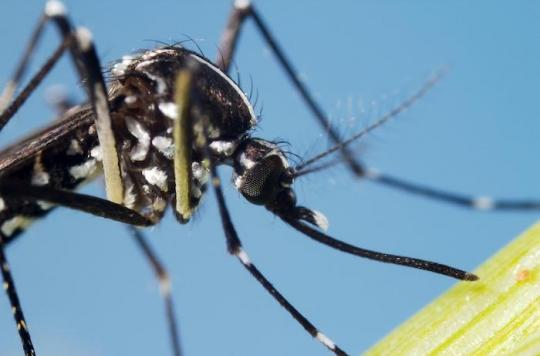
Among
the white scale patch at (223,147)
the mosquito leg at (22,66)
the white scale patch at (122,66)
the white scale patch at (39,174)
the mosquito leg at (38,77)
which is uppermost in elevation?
the mosquito leg at (22,66)

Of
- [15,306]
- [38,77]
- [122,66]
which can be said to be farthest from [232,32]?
[15,306]

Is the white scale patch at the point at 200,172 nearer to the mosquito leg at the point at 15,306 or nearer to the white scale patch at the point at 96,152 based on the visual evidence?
the white scale patch at the point at 96,152

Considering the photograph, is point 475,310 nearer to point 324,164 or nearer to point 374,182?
point 324,164

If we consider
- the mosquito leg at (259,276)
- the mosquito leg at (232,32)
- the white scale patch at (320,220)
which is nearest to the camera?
A: the mosquito leg at (259,276)

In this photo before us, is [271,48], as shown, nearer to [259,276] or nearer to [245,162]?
[245,162]

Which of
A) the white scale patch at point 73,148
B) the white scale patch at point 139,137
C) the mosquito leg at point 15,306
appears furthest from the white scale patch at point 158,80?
the mosquito leg at point 15,306

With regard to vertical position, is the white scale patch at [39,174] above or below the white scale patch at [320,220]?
above
